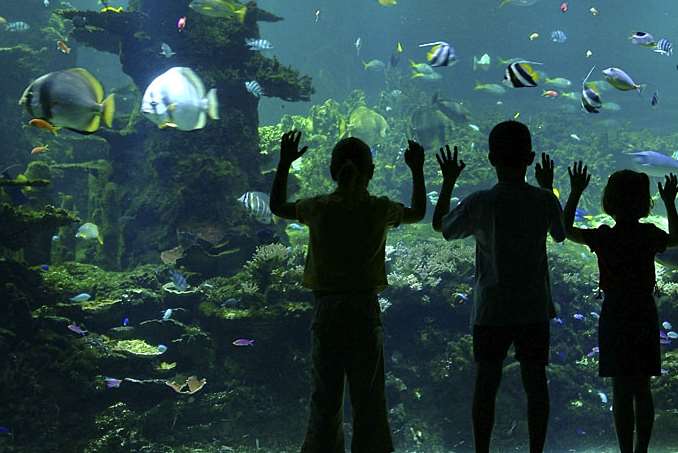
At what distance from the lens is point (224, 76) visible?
962 centimetres

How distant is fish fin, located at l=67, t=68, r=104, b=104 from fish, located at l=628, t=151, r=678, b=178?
Result: 8594 mm

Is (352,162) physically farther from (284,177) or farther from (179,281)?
(179,281)

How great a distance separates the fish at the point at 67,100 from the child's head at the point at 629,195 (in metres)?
3.94

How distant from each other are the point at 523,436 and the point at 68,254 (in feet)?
31.4

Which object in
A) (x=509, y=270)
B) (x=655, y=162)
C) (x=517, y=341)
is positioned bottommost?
(x=517, y=341)

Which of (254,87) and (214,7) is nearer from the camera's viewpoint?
(214,7)

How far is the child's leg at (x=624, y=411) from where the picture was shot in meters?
2.65

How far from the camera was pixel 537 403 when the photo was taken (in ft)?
8.15

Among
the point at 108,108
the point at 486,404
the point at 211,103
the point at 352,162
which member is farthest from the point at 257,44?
the point at 486,404

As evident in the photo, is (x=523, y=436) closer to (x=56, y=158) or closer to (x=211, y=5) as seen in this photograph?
(x=211, y=5)

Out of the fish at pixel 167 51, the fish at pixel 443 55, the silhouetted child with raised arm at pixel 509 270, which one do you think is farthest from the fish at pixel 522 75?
the fish at pixel 167 51

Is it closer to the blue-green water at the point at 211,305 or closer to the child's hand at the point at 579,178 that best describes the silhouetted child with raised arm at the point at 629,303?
the child's hand at the point at 579,178

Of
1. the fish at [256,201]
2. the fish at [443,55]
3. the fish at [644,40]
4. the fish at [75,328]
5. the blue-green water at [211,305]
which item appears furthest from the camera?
the fish at [644,40]

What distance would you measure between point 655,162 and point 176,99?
8310mm
